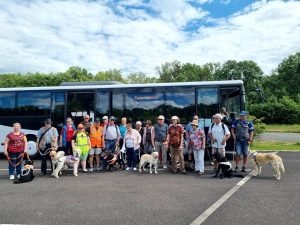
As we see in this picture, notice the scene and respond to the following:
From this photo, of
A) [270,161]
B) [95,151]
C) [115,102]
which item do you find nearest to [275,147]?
[270,161]

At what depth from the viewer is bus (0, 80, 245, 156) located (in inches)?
500

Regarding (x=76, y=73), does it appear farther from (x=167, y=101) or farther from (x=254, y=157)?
(x=254, y=157)

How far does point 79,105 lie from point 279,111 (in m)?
38.6

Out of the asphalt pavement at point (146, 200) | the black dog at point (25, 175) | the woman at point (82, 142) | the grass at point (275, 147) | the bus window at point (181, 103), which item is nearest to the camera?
the asphalt pavement at point (146, 200)

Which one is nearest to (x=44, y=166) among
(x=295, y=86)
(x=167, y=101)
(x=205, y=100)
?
(x=167, y=101)

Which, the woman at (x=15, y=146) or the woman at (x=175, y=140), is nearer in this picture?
the woman at (x=15, y=146)

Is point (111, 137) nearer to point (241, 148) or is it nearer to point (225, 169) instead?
point (225, 169)

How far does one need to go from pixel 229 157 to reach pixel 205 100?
2708 millimetres

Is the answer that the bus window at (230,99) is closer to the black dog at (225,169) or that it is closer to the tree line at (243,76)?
the black dog at (225,169)

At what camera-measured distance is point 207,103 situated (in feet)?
41.9

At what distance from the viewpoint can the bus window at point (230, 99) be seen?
41.0 feet

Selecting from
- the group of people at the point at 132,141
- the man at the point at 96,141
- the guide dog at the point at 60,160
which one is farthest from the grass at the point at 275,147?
the guide dog at the point at 60,160

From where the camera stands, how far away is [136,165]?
37.7 feet

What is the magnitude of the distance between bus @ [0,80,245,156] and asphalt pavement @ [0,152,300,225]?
3.80 meters
